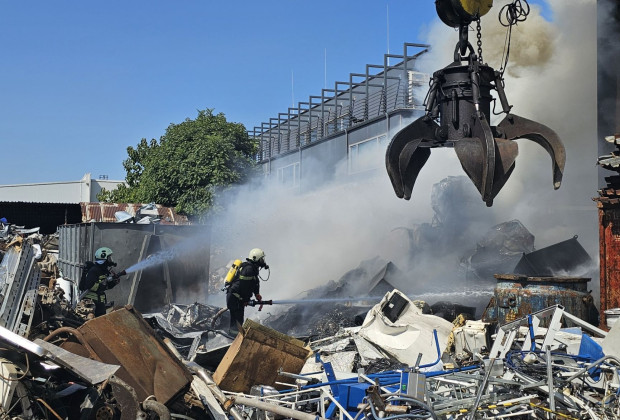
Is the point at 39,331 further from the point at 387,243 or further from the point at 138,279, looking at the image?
the point at 387,243

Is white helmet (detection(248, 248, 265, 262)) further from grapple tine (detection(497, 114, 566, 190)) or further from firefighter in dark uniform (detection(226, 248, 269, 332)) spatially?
grapple tine (detection(497, 114, 566, 190))

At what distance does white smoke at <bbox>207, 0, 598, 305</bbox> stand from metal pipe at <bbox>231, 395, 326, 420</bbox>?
418 inches

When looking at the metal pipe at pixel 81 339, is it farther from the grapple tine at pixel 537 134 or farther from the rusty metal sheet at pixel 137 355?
the grapple tine at pixel 537 134

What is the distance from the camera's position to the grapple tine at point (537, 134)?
484cm

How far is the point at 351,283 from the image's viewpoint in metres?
13.7

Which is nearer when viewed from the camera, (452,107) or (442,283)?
(452,107)

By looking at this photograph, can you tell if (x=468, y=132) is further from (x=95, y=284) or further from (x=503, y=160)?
(x=95, y=284)

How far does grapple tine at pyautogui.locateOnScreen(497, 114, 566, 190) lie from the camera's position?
484cm

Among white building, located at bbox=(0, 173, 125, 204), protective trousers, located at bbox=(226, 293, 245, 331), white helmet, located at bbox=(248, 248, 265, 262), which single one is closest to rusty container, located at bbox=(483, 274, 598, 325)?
white helmet, located at bbox=(248, 248, 265, 262)

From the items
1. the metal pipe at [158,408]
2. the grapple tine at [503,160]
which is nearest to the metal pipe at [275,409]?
the metal pipe at [158,408]

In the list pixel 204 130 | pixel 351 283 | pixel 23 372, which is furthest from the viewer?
pixel 204 130

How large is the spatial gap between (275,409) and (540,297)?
4.93 meters

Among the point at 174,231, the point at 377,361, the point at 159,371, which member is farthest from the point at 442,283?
the point at 159,371

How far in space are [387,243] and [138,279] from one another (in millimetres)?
6518
